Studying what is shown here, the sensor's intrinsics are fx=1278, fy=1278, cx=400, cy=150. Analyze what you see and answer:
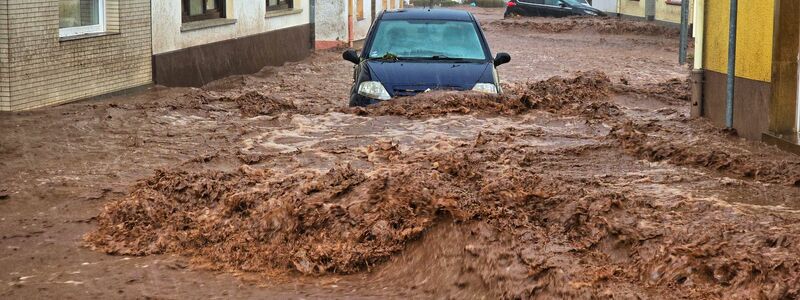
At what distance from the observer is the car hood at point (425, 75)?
1343 centimetres

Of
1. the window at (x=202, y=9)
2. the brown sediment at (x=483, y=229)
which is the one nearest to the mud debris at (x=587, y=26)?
the window at (x=202, y=9)

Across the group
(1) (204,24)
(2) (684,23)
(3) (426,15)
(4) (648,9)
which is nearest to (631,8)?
(4) (648,9)

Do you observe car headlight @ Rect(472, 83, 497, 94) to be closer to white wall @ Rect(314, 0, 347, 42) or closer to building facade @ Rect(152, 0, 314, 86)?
building facade @ Rect(152, 0, 314, 86)

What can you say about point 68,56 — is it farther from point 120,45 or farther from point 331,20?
point 331,20

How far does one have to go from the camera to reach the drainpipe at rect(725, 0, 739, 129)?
11977mm

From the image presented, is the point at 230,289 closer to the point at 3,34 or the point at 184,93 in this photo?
the point at 3,34

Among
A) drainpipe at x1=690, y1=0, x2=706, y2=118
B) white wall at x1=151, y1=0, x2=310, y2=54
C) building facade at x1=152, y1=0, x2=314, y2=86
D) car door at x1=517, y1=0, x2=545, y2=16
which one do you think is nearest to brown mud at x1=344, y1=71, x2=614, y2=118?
drainpipe at x1=690, y1=0, x2=706, y2=118

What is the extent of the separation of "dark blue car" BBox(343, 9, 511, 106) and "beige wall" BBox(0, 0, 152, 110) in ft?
11.2

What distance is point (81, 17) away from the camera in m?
15.8

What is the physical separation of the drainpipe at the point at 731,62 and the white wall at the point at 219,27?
8538mm

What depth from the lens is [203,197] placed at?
9.11 meters

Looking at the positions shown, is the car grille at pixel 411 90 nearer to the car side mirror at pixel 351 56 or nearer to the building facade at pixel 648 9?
the car side mirror at pixel 351 56

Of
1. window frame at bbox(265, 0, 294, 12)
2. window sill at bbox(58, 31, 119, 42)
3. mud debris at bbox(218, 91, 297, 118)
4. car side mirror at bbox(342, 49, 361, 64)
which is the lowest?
mud debris at bbox(218, 91, 297, 118)

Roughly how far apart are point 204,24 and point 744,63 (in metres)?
10.2
